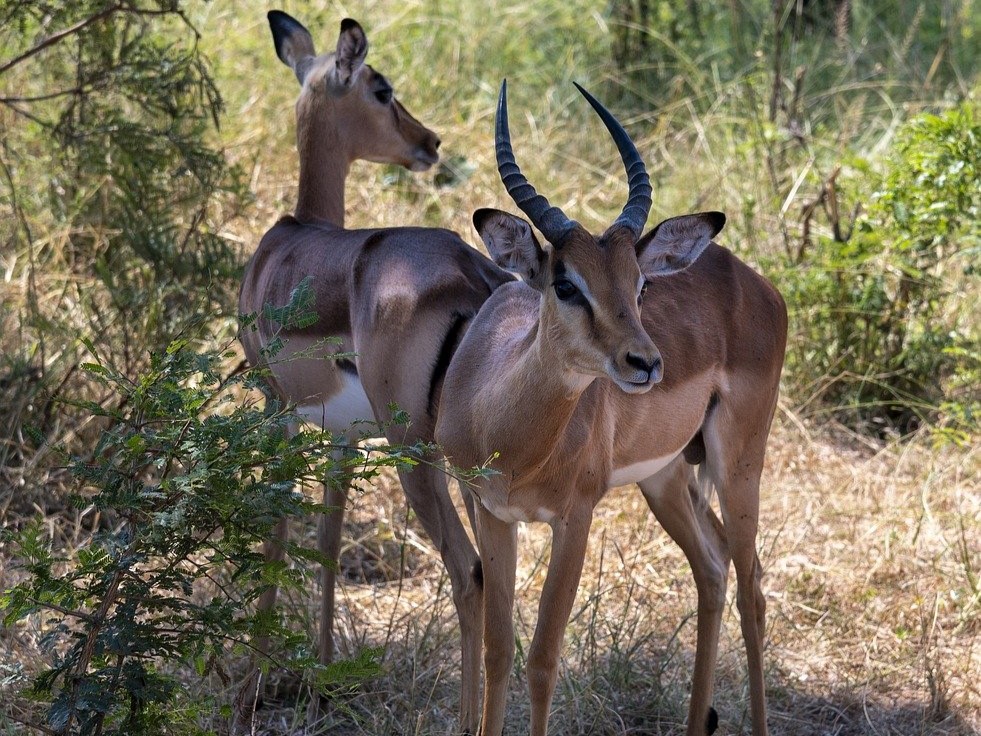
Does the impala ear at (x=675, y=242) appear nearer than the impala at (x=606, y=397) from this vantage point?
No

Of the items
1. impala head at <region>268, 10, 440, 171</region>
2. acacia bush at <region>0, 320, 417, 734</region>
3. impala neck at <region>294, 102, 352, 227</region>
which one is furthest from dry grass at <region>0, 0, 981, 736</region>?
impala head at <region>268, 10, 440, 171</region>

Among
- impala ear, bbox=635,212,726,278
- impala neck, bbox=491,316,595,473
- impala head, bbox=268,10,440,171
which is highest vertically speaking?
impala head, bbox=268,10,440,171

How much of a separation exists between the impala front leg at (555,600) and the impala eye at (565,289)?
2.20 feet

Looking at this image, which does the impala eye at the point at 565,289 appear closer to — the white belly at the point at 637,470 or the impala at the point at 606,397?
Result: the impala at the point at 606,397

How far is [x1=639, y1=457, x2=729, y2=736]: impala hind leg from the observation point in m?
4.31

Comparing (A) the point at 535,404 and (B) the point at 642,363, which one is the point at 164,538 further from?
(B) the point at 642,363

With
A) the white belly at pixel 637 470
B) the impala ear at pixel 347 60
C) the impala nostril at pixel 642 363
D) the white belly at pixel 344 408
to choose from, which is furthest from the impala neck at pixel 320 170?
the impala nostril at pixel 642 363

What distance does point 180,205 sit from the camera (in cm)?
680

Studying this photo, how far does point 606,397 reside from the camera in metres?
3.87

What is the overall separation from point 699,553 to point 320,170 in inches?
86.3

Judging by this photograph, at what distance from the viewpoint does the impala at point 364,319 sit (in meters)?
4.08

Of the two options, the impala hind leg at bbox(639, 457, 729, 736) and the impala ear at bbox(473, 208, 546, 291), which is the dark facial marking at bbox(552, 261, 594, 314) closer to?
the impala ear at bbox(473, 208, 546, 291)

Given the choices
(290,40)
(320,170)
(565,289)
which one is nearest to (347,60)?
(320,170)

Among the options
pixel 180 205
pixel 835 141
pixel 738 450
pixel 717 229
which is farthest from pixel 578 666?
pixel 835 141
